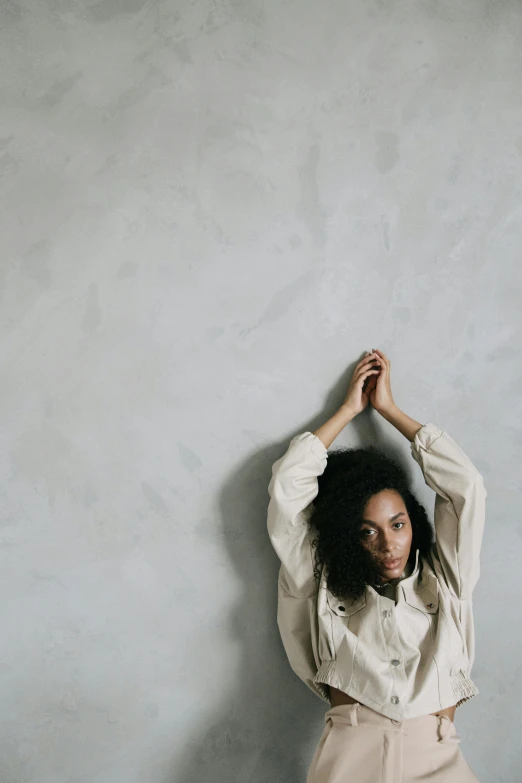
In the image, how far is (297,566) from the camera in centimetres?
154

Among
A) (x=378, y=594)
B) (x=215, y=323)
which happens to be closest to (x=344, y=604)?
(x=378, y=594)

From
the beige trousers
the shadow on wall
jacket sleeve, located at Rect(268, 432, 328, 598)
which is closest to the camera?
the beige trousers

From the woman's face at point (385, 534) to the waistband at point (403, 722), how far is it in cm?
29

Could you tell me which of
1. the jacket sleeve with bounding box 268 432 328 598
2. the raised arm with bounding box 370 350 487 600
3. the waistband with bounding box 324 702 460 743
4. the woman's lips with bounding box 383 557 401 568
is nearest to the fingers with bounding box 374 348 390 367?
the raised arm with bounding box 370 350 487 600

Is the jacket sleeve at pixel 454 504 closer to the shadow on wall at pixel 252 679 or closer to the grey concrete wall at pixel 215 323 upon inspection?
the grey concrete wall at pixel 215 323

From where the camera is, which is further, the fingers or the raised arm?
the fingers

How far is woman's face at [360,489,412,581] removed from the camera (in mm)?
1479

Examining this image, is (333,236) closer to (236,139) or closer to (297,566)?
(236,139)

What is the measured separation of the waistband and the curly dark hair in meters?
0.24

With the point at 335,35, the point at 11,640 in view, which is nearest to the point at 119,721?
the point at 11,640

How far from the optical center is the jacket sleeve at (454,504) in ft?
4.89

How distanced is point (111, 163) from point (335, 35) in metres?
0.64

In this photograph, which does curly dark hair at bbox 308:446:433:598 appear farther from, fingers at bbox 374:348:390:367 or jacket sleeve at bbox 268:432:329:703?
fingers at bbox 374:348:390:367

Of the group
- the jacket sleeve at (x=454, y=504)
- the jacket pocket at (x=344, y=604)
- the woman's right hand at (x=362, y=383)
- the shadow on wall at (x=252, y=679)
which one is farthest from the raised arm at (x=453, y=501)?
the shadow on wall at (x=252, y=679)
